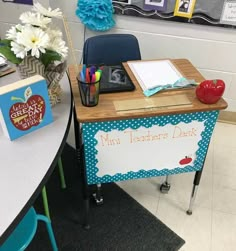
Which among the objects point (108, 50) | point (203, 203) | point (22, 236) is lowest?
point (203, 203)

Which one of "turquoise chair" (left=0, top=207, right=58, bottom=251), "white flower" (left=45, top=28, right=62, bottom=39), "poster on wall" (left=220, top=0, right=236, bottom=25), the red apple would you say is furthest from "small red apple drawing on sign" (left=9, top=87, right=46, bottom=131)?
"poster on wall" (left=220, top=0, right=236, bottom=25)

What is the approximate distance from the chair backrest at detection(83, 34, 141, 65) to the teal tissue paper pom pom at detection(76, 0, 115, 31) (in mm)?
453

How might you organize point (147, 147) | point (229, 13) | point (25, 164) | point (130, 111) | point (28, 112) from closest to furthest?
1. point (25, 164)
2. point (28, 112)
3. point (130, 111)
4. point (147, 147)
5. point (229, 13)

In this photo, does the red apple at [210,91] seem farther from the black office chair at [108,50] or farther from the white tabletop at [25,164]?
the black office chair at [108,50]

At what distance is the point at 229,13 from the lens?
6.66ft

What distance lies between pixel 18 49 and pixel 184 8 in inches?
59.9

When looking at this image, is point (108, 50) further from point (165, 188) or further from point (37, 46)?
point (165, 188)

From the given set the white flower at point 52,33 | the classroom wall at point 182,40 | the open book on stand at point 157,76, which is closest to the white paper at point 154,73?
the open book on stand at point 157,76

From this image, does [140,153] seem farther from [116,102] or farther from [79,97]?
[79,97]

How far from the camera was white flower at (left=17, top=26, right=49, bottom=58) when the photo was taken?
0.95 meters

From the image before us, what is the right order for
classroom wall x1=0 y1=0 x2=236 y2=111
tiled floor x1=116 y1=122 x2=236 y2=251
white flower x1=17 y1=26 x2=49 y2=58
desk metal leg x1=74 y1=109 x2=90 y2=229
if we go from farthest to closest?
classroom wall x1=0 y1=0 x2=236 y2=111
tiled floor x1=116 y1=122 x2=236 y2=251
desk metal leg x1=74 y1=109 x2=90 y2=229
white flower x1=17 y1=26 x2=49 y2=58

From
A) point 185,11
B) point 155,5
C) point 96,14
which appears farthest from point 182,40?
point 96,14

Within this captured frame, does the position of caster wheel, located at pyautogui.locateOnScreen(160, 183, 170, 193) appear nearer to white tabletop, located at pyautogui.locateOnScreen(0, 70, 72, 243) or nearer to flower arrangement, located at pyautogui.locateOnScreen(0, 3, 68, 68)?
white tabletop, located at pyautogui.locateOnScreen(0, 70, 72, 243)

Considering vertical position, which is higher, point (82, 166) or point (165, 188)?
point (82, 166)
